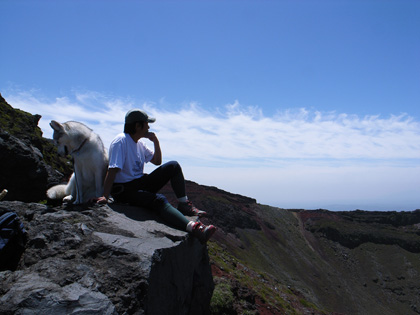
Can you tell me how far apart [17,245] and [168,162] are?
249 centimetres

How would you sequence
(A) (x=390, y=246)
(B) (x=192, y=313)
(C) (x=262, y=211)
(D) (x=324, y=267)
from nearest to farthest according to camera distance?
(B) (x=192, y=313)
(D) (x=324, y=267)
(A) (x=390, y=246)
(C) (x=262, y=211)

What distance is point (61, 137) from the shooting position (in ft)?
14.9

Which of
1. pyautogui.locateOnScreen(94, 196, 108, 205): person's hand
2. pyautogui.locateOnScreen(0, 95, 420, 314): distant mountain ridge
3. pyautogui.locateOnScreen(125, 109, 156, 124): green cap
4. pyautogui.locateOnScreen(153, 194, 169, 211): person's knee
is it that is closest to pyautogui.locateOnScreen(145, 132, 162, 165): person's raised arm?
pyautogui.locateOnScreen(125, 109, 156, 124): green cap

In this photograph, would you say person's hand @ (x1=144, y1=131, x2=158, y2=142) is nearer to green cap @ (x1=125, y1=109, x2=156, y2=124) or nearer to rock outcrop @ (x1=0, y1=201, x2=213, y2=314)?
green cap @ (x1=125, y1=109, x2=156, y2=124)

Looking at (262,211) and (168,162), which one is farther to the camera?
(262,211)

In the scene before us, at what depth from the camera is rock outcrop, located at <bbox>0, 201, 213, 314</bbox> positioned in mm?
2688

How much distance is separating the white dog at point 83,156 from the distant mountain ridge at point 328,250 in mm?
19008

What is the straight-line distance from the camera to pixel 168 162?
17.4 ft

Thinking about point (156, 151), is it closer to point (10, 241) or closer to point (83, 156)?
point (83, 156)

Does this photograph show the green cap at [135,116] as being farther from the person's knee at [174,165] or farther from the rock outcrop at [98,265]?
the rock outcrop at [98,265]

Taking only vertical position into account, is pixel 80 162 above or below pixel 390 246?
above

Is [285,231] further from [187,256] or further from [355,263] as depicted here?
[187,256]

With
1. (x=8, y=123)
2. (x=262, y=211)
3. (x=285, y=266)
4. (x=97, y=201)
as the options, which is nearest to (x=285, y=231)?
(x=262, y=211)

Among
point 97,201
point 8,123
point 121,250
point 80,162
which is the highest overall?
point 8,123
